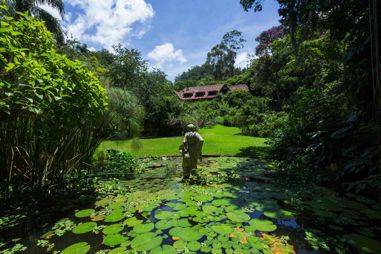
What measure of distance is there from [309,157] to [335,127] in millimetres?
1222

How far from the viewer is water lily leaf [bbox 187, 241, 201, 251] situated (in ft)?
9.99

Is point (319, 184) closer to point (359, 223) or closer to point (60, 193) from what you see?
point (359, 223)

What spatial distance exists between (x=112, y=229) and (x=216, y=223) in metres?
1.68

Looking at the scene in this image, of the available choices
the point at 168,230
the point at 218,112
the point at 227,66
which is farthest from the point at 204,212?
the point at 227,66

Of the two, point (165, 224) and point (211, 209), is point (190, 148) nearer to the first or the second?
point (211, 209)

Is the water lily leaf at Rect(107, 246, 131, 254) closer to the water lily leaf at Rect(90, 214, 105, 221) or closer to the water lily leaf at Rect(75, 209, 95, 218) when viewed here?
the water lily leaf at Rect(90, 214, 105, 221)

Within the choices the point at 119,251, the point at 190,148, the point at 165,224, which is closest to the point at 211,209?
the point at 165,224

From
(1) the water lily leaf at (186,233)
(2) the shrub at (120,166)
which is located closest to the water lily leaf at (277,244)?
(1) the water lily leaf at (186,233)

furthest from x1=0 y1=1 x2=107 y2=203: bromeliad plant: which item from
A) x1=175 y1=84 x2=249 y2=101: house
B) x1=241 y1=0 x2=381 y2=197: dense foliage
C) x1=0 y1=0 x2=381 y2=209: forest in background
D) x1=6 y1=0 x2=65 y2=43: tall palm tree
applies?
x1=175 y1=84 x2=249 y2=101: house

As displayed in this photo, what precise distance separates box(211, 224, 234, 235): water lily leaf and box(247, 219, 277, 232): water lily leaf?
0.33 m

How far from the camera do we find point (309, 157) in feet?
24.6

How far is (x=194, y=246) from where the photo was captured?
3.09 meters

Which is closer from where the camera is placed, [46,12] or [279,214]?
[279,214]

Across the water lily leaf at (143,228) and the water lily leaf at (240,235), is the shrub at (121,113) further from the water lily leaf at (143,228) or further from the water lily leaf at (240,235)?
the water lily leaf at (240,235)
